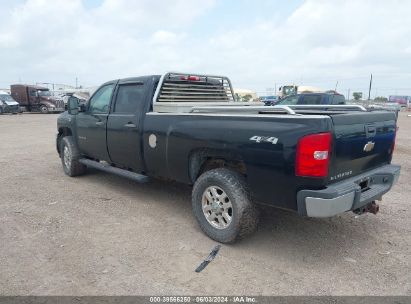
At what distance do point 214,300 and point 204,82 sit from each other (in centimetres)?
372

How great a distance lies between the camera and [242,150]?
3.60 m

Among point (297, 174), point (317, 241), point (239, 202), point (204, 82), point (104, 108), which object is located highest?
point (204, 82)

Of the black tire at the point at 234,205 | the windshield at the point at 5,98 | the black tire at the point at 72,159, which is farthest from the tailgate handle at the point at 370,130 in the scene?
the windshield at the point at 5,98

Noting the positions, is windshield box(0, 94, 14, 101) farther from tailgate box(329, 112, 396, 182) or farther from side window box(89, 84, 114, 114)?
tailgate box(329, 112, 396, 182)

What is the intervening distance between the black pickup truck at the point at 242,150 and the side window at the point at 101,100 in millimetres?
44

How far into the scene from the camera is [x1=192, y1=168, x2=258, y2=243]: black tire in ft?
12.1

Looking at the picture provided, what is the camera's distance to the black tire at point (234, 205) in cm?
370

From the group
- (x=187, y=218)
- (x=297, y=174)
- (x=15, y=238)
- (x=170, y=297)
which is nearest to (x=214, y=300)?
(x=170, y=297)

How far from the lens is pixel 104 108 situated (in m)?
5.88

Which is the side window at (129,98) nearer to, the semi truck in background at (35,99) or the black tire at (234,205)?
the black tire at (234,205)

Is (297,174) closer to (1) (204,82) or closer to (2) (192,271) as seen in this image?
(2) (192,271)

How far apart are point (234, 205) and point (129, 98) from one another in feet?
8.40

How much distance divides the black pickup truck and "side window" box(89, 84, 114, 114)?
44mm

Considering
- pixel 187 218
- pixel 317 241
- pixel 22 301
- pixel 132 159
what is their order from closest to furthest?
pixel 22 301
pixel 317 241
pixel 187 218
pixel 132 159
